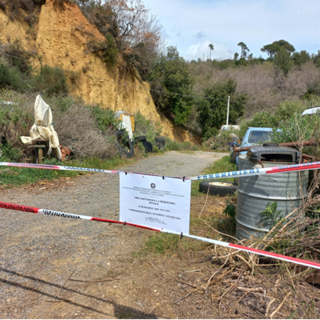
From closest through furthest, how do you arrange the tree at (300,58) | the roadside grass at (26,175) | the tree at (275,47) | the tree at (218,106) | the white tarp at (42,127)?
the roadside grass at (26,175) < the white tarp at (42,127) < the tree at (218,106) < the tree at (300,58) < the tree at (275,47)

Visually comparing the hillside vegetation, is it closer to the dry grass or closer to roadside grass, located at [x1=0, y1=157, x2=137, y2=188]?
the dry grass

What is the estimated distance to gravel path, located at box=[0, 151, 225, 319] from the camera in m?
2.59

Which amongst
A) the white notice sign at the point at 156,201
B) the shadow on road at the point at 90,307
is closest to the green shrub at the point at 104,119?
the shadow on road at the point at 90,307

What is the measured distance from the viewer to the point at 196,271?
3.12m

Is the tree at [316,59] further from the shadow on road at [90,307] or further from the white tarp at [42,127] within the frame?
the shadow on road at [90,307]

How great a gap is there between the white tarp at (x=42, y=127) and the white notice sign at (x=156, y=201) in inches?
265

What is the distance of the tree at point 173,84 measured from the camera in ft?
101

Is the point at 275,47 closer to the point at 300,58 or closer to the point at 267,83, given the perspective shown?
the point at 300,58

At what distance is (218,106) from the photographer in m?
33.9

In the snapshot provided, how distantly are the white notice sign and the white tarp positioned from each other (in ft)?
22.1

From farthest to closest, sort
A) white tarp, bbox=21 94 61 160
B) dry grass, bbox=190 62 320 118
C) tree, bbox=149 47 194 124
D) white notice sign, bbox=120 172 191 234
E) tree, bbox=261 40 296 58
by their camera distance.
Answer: tree, bbox=261 40 296 58 → dry grass, bbox=190 62 320 118 → tree, bbox=149 47 194 124 → white tarp, bbox=21 94 61 160 → white notice sign, bbox=120 172 191 234

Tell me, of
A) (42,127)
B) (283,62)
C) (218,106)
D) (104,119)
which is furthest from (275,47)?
(42,127)

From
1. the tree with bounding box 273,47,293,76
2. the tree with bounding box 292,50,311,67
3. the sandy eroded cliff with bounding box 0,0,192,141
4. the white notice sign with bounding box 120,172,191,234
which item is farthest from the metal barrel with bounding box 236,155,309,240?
the tree with bounding box 292,50,311,67

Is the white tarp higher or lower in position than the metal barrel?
higher
